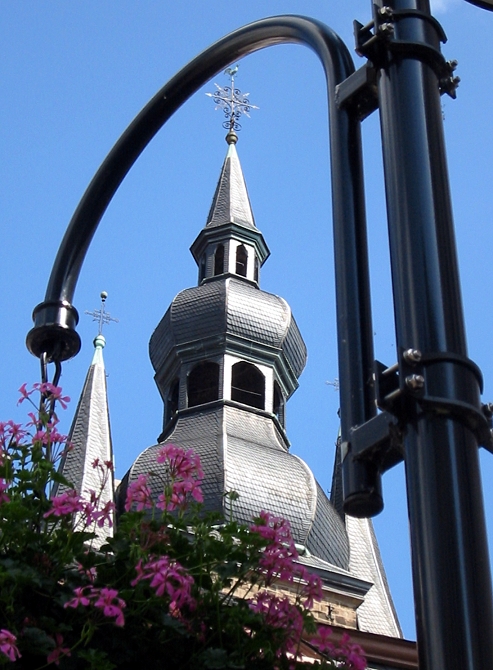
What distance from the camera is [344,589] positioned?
27016mm

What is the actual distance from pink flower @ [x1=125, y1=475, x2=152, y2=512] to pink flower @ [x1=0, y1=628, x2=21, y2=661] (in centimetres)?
68

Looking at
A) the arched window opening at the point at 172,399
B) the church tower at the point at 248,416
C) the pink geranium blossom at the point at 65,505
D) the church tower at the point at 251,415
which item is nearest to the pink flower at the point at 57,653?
the pink geranium blossom at the point at 65,505

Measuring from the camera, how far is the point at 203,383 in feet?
97.1

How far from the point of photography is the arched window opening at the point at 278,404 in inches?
1164

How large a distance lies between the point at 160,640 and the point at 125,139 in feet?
4.26

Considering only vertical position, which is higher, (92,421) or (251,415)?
(92,421)

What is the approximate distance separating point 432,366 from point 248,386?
2772 centimetres

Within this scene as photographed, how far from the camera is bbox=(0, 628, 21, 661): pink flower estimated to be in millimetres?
2443

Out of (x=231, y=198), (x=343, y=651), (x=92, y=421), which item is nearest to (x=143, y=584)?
(x=343, y=651)

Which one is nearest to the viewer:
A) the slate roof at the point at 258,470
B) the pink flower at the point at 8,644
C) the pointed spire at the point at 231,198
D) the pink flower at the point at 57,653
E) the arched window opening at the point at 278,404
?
the pink flower at the point at 8,644

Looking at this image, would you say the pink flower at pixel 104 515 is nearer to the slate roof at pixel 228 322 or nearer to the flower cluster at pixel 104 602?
the flower cluster at pixel 104 602

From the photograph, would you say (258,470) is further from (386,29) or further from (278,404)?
(386,29)

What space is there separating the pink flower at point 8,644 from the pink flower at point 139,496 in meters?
→ 0.68

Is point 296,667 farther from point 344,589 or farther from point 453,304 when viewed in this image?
point 344,589
